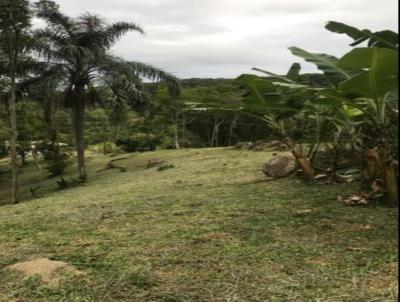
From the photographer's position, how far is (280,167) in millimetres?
8461

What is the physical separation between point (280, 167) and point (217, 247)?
4290 mm

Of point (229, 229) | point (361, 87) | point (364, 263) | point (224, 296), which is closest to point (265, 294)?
point (224, 296)

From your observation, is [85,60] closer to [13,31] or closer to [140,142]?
[13,31]

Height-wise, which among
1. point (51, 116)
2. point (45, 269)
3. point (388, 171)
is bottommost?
point (45, 269)

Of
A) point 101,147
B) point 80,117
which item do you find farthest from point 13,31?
point 101,147

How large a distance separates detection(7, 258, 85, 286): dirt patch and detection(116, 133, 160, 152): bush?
2111cm

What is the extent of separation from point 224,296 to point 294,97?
3.86 meters

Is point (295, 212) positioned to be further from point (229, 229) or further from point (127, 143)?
point (127, 143)

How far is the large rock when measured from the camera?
8.36 metres

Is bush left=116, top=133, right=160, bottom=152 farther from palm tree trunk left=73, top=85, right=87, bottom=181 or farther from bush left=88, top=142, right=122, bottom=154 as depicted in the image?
palm tree trunk left=73, top=85, right=87, bottom=181

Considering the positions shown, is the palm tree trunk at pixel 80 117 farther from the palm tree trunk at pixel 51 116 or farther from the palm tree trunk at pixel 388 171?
the palm tree trunk at pixel 388 171

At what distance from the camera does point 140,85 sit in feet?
54.5

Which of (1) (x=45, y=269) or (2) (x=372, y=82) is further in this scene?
(2) (x=372, y=82)

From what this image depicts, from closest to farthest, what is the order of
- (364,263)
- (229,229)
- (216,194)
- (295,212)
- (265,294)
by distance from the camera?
(265,294) → (364,263) → (229,229) → (295,212) → (216,194)
